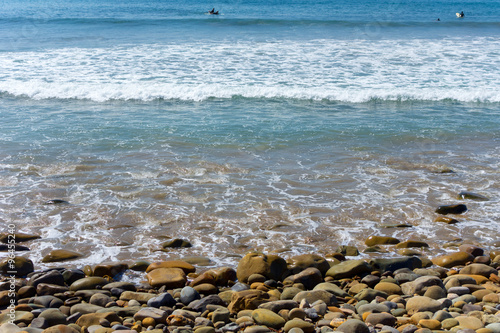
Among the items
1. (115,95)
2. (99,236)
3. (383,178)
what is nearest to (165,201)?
(99,236)

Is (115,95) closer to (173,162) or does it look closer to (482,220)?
(173,162)

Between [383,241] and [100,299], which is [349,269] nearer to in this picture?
[383,241]

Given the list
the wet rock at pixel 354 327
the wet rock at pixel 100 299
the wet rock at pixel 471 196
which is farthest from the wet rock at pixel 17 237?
the wet rock at pixel 471 196

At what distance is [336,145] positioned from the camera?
9.54 metres

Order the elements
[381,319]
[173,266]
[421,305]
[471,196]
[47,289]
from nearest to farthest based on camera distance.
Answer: [381,319] → [421,305] → [47,289] → [173,266] → [471,196]

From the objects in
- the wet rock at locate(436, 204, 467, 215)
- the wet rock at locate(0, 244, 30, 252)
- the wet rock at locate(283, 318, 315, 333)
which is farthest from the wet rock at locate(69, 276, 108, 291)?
the wet rock at locate(436, 204, 467, 215)

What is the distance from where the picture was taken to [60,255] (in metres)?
5.48

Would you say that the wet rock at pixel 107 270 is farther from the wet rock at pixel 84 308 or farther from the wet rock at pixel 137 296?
the wet rock at pixel 84 308

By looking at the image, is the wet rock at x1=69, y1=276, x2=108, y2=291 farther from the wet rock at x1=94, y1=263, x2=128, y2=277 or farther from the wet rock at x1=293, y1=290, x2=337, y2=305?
the wet rock at x1=293, y1=290, x2=337, y2=305

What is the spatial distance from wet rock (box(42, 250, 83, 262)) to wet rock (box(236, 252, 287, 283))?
1964 mm

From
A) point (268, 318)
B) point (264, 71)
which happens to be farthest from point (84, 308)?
point (264, 71)

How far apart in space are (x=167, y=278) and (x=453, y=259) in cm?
328

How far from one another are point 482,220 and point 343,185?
6.82 feet

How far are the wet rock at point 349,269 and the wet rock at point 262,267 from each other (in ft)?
1.77
